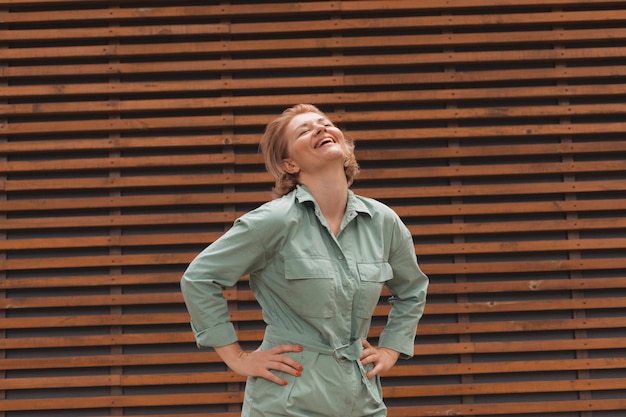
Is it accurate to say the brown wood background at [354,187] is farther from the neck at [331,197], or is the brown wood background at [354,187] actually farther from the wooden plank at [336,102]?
the neck at [331,197]

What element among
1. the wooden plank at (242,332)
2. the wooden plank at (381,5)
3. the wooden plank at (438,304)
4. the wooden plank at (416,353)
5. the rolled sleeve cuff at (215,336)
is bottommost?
the wooden plank at (416,353)

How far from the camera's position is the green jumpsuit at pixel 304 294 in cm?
181

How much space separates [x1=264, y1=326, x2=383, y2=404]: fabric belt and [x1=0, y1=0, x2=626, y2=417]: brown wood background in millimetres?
2168

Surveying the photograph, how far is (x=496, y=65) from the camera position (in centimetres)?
441

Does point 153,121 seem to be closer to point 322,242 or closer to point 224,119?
point 224,119

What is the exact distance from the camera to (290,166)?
205 centimetres

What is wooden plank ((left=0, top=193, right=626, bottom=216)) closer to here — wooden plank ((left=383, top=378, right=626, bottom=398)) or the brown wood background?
the brown wood background

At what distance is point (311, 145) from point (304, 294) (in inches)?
17.3

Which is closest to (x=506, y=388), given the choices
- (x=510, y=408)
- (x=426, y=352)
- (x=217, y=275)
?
(x=510, y=408)

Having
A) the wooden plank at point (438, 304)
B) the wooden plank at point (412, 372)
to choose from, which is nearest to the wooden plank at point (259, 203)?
the wooden plank at point (438, 304)

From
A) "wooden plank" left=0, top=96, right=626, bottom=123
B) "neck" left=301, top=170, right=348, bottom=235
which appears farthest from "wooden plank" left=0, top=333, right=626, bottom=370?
"neck" left=301, top=170, right=348, bottom=235

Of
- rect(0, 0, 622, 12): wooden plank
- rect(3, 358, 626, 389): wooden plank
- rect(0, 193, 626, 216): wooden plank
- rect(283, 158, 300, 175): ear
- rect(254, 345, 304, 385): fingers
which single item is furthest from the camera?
rect(0, 0, 622, 12): wooden plank

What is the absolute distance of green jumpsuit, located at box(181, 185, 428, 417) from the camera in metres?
1.81

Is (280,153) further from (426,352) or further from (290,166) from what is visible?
(426,352)
